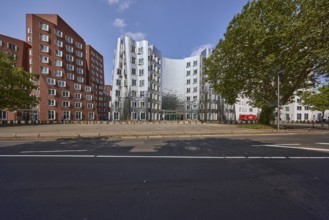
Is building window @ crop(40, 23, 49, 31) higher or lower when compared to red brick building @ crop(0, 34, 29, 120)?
higher

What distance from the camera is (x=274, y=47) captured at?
59.6ft

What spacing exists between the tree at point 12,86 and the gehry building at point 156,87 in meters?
20.8

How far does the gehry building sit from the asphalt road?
141ft

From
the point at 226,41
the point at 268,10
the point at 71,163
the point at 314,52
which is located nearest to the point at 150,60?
the point at 226,41

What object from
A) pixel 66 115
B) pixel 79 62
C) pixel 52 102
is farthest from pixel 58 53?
pixel 66 115

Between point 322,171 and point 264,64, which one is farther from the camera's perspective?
point 264,64

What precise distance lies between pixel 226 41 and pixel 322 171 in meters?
18.7

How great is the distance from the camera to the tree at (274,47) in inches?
648

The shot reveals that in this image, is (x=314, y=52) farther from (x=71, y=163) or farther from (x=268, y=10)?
(x=71, y=163)

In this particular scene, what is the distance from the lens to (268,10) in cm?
1806

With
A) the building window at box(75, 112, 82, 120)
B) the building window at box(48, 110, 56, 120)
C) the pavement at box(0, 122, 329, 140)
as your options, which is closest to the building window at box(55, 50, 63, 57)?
the building window at box(48, 110, 56, 120)

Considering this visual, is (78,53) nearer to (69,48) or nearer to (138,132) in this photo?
(69,48)

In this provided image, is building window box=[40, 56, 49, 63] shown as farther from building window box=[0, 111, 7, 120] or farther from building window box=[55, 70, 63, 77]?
building window box=[0, 111, 7, 120]

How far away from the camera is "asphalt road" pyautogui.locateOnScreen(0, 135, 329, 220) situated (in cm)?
327
